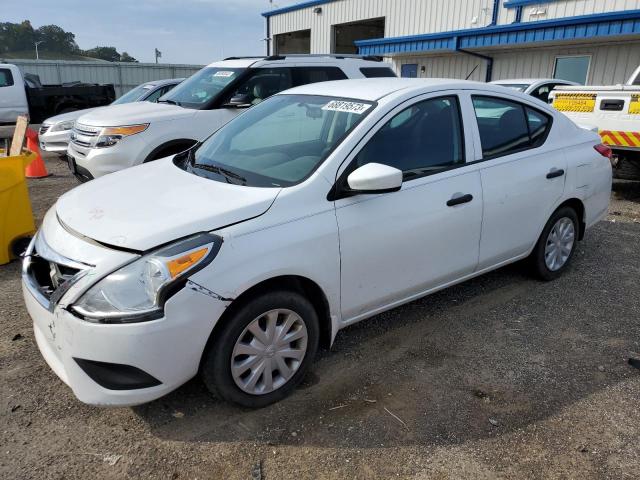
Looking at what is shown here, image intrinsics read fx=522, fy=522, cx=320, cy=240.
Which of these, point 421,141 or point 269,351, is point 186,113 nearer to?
point 421,141

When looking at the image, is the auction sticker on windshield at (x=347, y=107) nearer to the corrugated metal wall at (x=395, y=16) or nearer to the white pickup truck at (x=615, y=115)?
the white pickup truck at (x=615, y=115)

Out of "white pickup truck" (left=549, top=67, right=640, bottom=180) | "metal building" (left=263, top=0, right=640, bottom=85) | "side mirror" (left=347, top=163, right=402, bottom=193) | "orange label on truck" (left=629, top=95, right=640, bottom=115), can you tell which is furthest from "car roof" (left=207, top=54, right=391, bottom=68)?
"metal building" (left=263, top=0, right=640, bottom=85)

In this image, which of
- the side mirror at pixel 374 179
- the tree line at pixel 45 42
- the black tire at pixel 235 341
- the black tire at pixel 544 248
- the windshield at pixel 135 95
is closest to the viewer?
the black tire at pixel 235 341

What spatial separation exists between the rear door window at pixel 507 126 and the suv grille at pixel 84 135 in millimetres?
4746

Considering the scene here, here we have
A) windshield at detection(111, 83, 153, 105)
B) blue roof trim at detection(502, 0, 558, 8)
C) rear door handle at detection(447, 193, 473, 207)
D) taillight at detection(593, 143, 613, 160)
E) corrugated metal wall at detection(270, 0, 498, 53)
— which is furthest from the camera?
corrugated metal wall at detection(270, 0, 498, 53)

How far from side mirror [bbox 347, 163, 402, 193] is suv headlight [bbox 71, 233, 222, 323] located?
3.22 ft

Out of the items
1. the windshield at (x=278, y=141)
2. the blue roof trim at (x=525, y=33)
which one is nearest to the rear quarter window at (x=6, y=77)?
the blue roof trim at (x=525, y=33)

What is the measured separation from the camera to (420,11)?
1953 centimetres

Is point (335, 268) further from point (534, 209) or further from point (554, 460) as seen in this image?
point (534, 209)

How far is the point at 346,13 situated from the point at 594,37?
41.0ft

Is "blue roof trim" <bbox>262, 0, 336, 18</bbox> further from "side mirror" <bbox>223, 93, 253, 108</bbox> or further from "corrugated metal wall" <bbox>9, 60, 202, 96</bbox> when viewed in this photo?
"side mirror" <bbox>223, 93, 253, 108</bbox>

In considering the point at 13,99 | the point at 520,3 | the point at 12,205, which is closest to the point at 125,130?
the point at 12,205

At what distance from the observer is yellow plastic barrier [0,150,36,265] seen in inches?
190

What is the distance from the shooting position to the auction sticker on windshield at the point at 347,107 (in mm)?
3297
